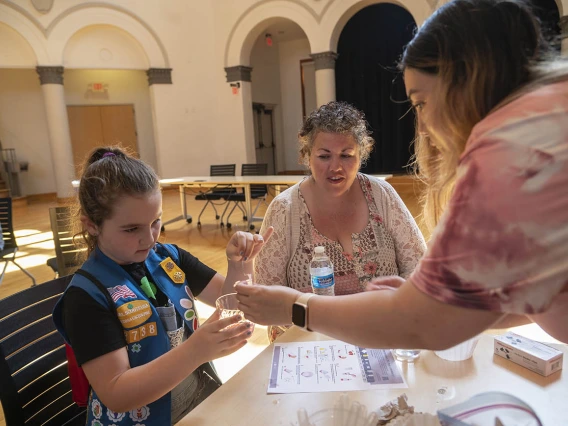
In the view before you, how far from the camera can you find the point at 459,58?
71 centimetres

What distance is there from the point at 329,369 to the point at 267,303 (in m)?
0.32

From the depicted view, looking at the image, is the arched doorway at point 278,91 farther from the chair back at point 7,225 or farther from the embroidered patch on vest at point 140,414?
the embroidered patch on vest at point 140,414

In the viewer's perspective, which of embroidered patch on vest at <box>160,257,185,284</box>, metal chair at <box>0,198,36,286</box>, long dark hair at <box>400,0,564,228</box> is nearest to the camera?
long dark hair at <box>400,0,564,228</box>

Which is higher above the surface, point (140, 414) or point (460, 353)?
point (460, 353)

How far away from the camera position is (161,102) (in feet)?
35.3

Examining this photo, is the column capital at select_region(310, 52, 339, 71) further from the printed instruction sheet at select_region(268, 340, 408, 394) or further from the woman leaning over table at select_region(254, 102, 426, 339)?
the printed instruction sheet at select_region(268, 340, 408, 394)

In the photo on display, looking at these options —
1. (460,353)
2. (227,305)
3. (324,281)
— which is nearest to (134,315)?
(227,305)

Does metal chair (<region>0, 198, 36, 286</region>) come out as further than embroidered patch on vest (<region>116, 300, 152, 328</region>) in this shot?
Yes

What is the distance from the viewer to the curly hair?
77.3 inches

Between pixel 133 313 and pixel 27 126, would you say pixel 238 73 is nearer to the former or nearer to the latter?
pixel 27 126

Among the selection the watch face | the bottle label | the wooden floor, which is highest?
the watch face

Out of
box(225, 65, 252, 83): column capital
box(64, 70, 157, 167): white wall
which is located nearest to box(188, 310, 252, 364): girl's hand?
box(225, 65, 252, 83): column capital

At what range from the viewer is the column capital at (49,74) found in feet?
31.4

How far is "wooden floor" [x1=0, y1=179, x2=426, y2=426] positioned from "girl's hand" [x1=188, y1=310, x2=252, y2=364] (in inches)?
67.4
